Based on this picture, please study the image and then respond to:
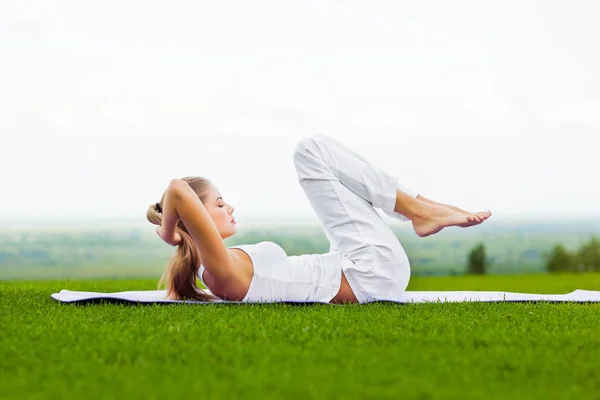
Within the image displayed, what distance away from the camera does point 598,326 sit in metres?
3.17

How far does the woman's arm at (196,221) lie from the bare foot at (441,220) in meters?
1.17

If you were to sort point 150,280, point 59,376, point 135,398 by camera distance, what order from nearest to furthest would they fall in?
point 135,398 < point 59,376 < point 150,280

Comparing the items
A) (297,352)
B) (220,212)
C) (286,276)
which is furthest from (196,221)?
(297,352)

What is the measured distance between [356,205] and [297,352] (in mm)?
1742

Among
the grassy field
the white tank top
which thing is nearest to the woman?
the white tank top

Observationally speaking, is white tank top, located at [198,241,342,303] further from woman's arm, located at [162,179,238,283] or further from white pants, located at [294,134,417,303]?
woman's arm, located at [162,179,238,283]

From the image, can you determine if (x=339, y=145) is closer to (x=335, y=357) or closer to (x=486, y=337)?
(x=486, y=337)

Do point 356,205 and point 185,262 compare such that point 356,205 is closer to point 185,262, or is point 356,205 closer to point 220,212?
point 220,212

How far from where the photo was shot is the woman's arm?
3572 mm

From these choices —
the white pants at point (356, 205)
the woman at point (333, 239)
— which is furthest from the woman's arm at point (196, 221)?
the white pants at point (356, 205)

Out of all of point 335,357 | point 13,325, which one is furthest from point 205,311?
point 335,357

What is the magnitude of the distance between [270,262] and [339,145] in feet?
2.67

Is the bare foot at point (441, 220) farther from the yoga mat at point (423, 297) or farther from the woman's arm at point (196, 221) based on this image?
the woman's arm at point (196, 221)

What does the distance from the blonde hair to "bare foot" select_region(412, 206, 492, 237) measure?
1.29m
